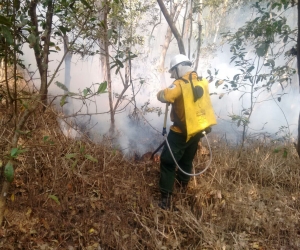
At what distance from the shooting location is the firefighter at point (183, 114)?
305 cm

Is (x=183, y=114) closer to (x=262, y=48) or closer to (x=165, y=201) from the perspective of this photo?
(x=165, y=201)

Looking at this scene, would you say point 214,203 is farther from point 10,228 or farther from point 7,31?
point 7,31

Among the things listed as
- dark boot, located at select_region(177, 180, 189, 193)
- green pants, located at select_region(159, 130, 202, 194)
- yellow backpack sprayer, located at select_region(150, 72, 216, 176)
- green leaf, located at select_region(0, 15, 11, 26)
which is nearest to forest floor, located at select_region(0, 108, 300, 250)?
dark boot, located at select_region(177, 180, 189, 193)

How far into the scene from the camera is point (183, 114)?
313 centimetres

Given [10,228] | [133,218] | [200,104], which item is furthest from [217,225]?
[10,228]

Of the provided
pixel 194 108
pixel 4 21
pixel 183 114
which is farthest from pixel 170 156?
pixel 4 21

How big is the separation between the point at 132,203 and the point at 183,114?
1142 mm

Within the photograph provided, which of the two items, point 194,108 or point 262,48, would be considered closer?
point 194,108

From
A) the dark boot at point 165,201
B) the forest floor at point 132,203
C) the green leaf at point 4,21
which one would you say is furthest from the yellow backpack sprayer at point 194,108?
the green leaf at point 4,21

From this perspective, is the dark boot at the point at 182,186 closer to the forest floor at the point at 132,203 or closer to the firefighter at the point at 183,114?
the forest floor at the point at 132,203

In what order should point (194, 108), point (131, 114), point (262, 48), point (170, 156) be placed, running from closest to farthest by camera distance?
point (194, 108) < point (170, 156) < point (262, 48) < point (131, 114)

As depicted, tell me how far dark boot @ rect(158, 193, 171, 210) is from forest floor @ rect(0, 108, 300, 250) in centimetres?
9

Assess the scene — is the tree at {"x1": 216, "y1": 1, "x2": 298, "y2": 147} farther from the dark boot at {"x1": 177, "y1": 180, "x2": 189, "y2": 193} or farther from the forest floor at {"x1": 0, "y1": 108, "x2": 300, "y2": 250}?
the dark boot at {"x1": 177, "y1": 180, "x2": 189, "y2": 193}

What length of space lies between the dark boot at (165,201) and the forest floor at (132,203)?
92 mm
